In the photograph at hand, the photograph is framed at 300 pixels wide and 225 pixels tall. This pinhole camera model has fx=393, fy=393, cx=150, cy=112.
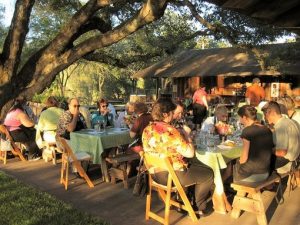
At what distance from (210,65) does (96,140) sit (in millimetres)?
15366

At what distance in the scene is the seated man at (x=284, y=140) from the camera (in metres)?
5.68

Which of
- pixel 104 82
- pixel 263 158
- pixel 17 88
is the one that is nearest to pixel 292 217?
pixel 263 158

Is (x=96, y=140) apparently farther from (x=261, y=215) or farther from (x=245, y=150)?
(x=261, y=215)

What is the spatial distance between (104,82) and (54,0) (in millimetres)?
27697

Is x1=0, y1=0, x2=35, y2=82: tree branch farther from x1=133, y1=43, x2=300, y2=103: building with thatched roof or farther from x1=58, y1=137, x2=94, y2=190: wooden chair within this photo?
x1=133, y1=43, x2=300, y2=103: building with thatched roof

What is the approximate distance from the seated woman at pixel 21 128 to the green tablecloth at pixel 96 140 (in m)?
1.96

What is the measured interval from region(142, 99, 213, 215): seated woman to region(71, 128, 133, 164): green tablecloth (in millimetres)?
2055

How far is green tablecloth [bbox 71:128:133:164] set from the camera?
6.81 meters

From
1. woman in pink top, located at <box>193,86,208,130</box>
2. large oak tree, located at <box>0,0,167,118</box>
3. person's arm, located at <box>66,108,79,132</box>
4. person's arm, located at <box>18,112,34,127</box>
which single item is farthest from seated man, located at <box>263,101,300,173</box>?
woman in pink top, located at <box>193,86,208,130</box>

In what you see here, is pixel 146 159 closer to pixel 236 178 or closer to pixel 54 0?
pixel 236 178

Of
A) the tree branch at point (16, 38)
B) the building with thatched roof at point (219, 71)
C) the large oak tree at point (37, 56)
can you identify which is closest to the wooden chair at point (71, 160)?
the large oak tree at point (37, 56)

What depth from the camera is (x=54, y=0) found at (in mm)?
13727

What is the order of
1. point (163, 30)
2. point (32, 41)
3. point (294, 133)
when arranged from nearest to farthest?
1. point (294, 133)
2. point (163, 30)
3. point (32, 41)

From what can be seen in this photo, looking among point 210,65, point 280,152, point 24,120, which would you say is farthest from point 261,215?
point 210,65
